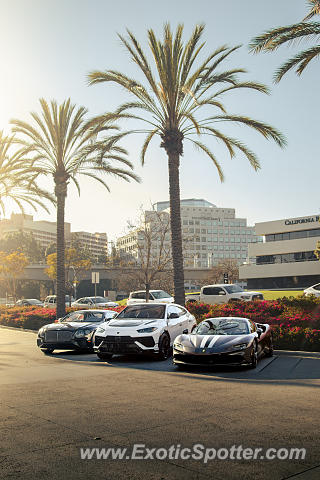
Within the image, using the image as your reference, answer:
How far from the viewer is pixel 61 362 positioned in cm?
1429

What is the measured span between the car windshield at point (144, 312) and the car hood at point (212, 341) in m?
2.70

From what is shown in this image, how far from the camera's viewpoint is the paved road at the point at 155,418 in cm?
480

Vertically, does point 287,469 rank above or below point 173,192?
below

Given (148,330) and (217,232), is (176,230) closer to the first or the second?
(148,330)

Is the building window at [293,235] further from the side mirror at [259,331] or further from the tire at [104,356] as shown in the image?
the tire at [104,356]

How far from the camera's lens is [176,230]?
73.4 feet

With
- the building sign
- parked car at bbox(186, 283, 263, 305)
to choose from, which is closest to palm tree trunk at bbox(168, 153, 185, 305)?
parked car at bbox(186, 283, 263, 305)

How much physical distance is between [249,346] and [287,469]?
23.6 ft

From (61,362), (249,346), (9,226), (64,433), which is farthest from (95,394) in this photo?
(9,226)

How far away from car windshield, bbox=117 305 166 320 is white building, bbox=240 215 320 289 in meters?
64.3

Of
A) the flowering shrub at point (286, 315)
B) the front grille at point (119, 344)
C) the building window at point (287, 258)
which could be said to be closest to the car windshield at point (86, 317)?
the front grille at point (119, 344)

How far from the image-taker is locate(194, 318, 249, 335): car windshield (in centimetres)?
1271

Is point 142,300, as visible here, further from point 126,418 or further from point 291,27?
point 126,418

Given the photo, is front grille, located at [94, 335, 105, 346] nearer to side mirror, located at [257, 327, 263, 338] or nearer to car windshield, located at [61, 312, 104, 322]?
car windshield, located at [61, 312, 104, 322]
